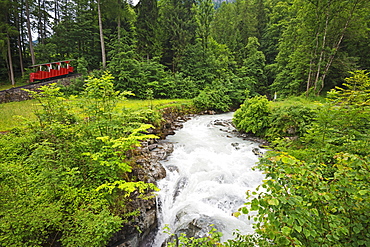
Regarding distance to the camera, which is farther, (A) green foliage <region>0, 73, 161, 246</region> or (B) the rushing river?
(B) the rushing river

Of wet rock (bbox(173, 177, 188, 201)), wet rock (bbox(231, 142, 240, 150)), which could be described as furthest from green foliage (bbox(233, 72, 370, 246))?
wet rock (bbox(231, 142, 240, 150))

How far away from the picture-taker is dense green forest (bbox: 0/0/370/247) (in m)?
1.99

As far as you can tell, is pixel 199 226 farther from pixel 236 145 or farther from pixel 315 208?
pixel 236 145

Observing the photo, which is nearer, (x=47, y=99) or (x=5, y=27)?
(x=47, y=99)

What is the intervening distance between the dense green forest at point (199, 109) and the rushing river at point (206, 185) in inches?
27.2

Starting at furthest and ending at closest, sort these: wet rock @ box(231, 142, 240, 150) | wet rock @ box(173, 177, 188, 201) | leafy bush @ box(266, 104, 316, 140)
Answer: wet rock @ box(231, 142, 240, 150)
leafy bush @ box(266, 104, 316, 140)
wet rock @ box(173, 177, 188, 201)

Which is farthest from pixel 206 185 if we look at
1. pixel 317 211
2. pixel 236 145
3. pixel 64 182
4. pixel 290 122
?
pixel 290 122

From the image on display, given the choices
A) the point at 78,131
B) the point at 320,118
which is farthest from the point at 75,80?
the point at 320,118

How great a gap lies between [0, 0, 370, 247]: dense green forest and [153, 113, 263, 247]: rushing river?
69 centimetres

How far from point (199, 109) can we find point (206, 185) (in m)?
12.4

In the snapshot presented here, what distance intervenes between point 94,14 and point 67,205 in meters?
31.6

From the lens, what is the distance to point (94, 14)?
26.2 metres

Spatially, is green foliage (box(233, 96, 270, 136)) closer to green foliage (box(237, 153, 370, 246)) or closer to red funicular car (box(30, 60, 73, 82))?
green foliage (box(237, 153, 370, 246))

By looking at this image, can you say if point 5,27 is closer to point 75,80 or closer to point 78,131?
point 75,80
